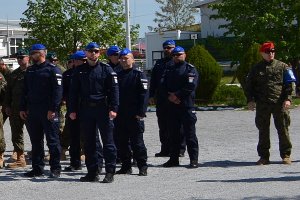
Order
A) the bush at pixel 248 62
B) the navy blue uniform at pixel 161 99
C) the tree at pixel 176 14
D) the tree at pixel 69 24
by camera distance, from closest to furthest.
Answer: the navy blue uniform at pixel 161 99, the bush at pixel 248 62, the tree at pixel 69 24, the tree at pixel 176 14

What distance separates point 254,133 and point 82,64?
7.36 metres

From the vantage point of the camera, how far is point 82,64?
10617 millimetres

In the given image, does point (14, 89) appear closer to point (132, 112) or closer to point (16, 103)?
point (16, 103)

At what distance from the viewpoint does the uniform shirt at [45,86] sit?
10586 millimetres

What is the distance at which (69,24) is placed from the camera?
34.6 m

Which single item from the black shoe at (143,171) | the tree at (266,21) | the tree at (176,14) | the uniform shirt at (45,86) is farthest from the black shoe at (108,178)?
the tree at (176,14)

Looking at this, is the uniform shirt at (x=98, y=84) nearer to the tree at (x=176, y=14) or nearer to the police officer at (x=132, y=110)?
the police officer at (x=132, y=110)

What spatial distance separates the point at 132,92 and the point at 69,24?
24.3 m

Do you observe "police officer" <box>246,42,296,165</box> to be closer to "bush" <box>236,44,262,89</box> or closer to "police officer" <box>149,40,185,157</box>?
"police officer" <box>149,40,185,157</box>

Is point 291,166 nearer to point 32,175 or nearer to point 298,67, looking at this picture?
point 32,175

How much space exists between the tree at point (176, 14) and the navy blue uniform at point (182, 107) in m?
61.7

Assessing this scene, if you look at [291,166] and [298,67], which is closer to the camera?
[291,166]

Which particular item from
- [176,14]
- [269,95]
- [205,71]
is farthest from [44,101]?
[176,14]

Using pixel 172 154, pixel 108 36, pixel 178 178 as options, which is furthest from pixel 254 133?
pixel 108 36
